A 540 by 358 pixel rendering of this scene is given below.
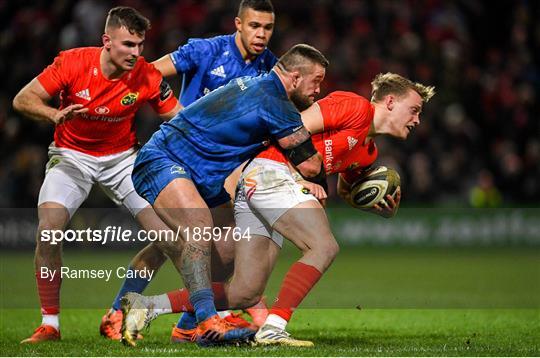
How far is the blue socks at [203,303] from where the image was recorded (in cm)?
687

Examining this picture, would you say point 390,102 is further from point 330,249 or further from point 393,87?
point 330,249

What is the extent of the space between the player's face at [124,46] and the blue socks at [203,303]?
2.11 metres

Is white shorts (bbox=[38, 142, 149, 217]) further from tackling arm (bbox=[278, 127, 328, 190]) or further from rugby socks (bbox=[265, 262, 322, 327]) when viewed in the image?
rugby socks (bbox=[265, 262, 322, 327])

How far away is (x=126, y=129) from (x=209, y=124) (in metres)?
1.54

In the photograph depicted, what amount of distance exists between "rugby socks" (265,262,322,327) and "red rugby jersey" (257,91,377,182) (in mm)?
865

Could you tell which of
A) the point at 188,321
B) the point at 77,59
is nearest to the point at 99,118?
the point at 77,59

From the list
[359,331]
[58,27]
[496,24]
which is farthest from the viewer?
[496,24]

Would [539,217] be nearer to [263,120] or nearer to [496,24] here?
[496,24]

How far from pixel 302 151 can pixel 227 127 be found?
22.4 inches

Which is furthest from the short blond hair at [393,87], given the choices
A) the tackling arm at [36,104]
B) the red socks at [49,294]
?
the red socks at [49,294]

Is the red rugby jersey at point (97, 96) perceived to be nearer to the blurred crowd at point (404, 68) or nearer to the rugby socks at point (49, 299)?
the rugby socks at point (49, 299)

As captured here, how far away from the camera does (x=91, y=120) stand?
27.2 ft

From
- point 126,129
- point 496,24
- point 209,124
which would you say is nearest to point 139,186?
point 209,124

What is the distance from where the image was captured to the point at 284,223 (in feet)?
23.1
